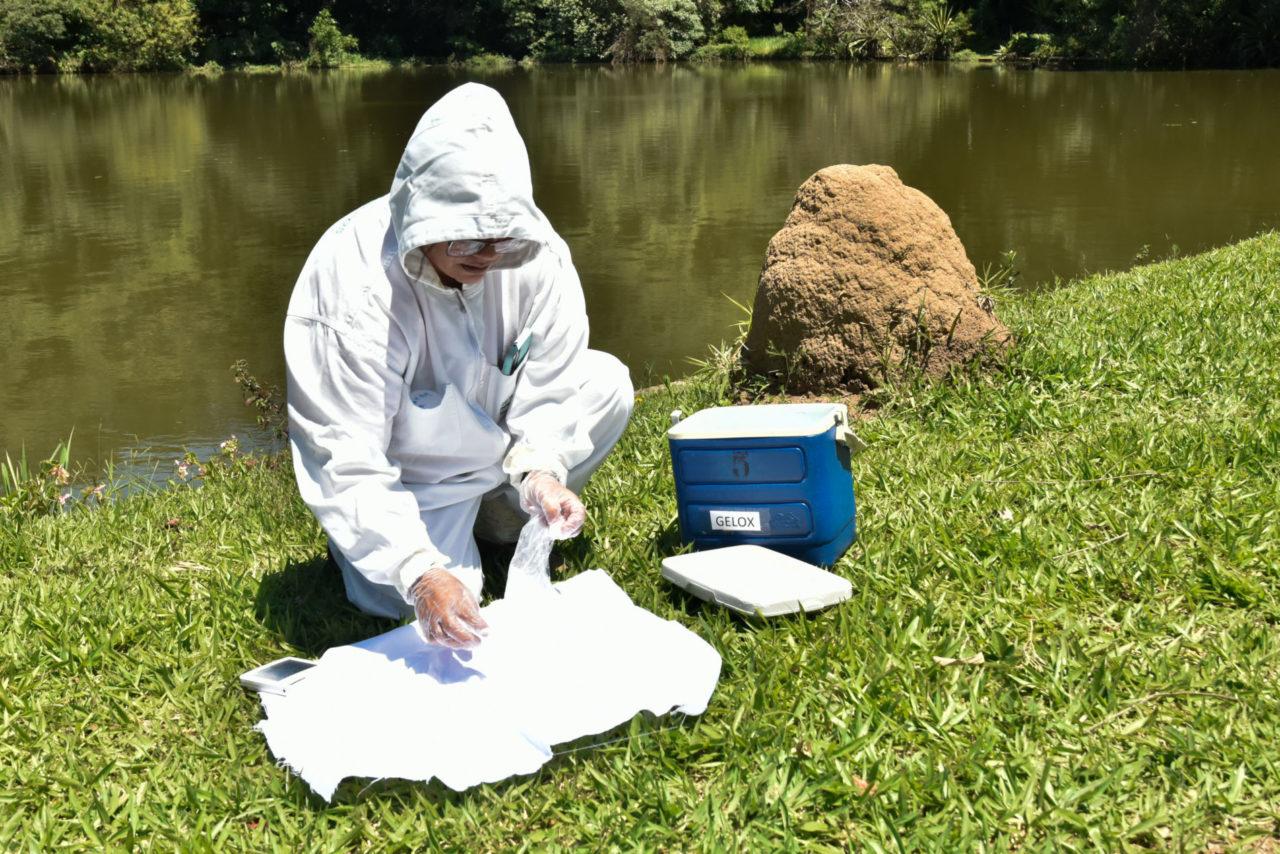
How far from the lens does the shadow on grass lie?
2.98 m

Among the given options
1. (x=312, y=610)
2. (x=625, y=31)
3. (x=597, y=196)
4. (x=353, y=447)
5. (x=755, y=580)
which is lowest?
(x=597, y=196)

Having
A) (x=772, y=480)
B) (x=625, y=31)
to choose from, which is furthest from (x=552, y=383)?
(x=625, y=31)

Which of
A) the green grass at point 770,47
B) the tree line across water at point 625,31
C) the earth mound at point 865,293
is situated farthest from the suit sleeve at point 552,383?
the green grass at point 770,47

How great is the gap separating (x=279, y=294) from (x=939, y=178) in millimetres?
7905

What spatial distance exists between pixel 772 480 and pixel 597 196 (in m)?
11.3

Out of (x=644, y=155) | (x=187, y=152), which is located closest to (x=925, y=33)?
(x=644, y=155)

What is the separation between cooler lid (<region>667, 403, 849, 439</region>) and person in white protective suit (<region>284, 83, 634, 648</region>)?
0.21 metres

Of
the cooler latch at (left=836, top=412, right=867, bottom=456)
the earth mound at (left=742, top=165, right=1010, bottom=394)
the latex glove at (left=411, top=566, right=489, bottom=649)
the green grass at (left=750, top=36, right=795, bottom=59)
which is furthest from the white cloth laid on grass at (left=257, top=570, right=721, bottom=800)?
the green grass at (left=750, top=36, right=795, bottom=59)

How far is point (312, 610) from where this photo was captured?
311 centimetres

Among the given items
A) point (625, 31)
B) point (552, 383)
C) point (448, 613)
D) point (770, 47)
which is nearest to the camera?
point (448, 613)

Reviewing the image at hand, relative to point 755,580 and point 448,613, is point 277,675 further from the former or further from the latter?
point 755,580

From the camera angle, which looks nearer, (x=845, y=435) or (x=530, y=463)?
(x=530, y=463)

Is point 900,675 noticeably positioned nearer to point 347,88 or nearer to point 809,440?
point 809,440

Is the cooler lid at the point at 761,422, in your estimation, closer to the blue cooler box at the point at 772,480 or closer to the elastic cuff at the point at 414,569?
the blue cooler box at the point at 772,480
